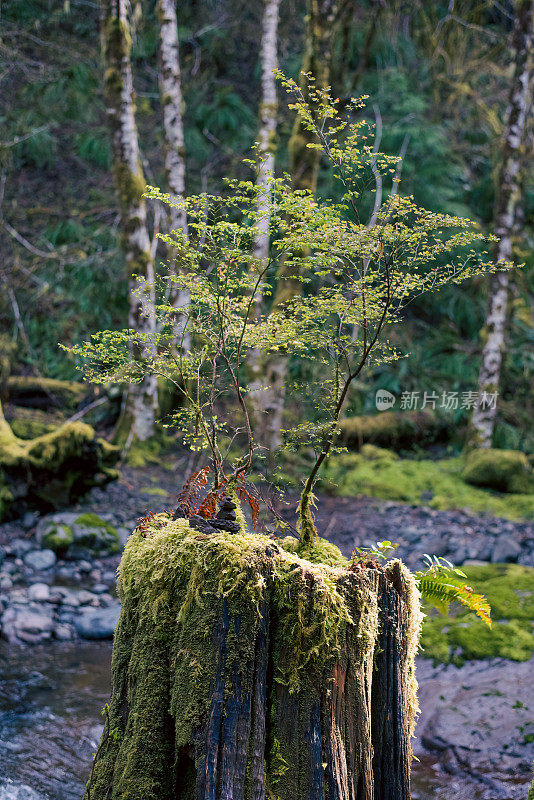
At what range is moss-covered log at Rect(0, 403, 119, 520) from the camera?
8961 mm

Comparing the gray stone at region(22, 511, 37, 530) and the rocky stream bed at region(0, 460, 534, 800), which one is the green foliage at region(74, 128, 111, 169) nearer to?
the rocky stream bed at region(0, 460, 534, 800)

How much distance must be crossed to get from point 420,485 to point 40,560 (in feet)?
20.4

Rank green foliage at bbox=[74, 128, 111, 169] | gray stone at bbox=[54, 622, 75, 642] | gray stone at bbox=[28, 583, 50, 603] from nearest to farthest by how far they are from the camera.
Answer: gray stone at bbox=[54, 622, 75, 642] → gray stone at bbox=[28, 583, 50, 603] → green foliage at bbox=[74, 128, 111, 169]

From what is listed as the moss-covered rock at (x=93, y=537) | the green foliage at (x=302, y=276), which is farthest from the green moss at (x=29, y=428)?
the green foliage at (x=302, y=276)

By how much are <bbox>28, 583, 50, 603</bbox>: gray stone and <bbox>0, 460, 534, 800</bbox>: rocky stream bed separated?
18mm

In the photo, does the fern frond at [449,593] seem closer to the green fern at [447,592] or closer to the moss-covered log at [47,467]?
the green fern at [447,592]

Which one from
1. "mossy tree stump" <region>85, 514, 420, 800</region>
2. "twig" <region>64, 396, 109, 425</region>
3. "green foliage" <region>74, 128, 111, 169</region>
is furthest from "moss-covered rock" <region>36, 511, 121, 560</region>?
"green foliage" <region>74, 128, 111, 169</region>

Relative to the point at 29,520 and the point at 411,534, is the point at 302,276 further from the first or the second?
the point at 29,520

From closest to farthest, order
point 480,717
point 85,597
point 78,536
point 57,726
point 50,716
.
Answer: point 480,717 → point 57,726 → point 50,716 → point 85,597 → point 78,536

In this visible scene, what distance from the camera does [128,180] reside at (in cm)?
1161

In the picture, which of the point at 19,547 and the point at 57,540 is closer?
the point at 19,547

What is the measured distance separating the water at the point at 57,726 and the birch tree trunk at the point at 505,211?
25.5 ft

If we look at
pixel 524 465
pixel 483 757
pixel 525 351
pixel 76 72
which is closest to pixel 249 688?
pixel 483 757

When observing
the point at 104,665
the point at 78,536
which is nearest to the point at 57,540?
the point at 78,536
